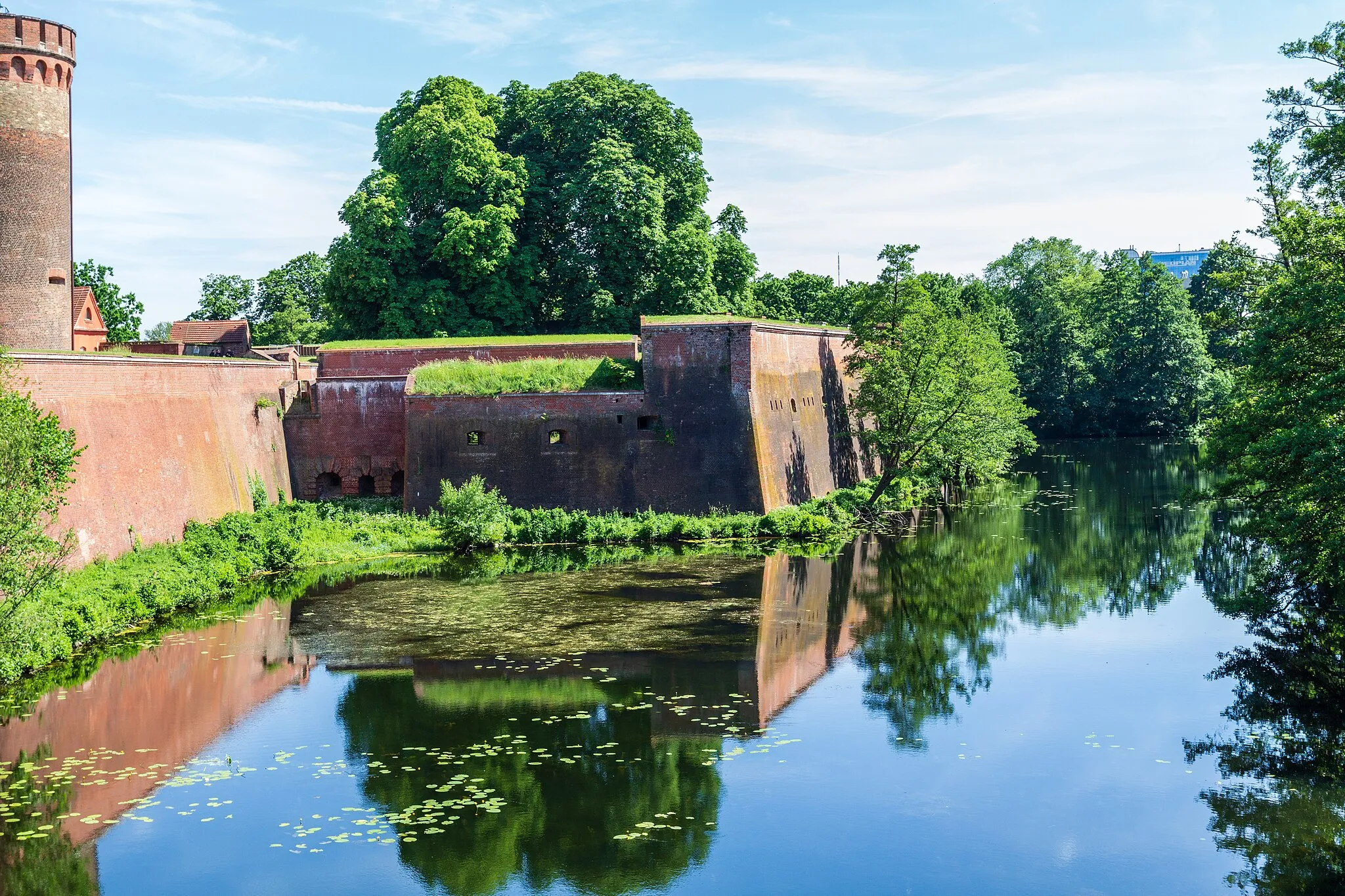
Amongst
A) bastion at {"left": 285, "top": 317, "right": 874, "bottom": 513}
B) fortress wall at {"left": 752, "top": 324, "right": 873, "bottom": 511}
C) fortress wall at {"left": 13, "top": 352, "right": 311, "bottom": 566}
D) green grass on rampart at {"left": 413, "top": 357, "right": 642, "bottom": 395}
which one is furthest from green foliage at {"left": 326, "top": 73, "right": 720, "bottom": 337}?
fortress wall at {"left": 13, "top": 352, "right": 311, "bottom": 566}

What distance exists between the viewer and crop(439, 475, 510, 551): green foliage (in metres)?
24.4

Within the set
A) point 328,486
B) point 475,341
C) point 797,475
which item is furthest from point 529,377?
point 797,475

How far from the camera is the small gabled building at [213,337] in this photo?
38562 mm

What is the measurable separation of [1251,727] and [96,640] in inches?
565

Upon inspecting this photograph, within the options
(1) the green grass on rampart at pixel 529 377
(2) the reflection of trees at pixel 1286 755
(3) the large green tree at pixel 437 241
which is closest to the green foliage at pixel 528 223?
(3) the large green tree at pixel 437 241

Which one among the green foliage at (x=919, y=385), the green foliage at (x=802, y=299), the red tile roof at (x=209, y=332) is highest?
the green foliage at (x=802, y=299)

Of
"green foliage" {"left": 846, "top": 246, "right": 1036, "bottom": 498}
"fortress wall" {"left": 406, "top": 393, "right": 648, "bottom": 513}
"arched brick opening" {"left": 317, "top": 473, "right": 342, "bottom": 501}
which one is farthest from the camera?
"green foliage" {"left": 846, "top": 246, "right": 1036, "bottom": 498}

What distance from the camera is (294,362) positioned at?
29016 mm

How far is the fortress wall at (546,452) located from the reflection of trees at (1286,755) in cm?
1318

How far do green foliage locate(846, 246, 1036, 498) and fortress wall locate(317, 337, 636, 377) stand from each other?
21.8ft

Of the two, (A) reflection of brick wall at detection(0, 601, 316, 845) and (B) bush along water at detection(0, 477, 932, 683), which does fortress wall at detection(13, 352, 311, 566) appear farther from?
(A) reflection of brick wall at detection(0, 601, 316, 845)

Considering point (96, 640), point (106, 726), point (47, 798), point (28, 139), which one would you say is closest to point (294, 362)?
point (28, 139)

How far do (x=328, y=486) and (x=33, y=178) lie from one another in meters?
8.84

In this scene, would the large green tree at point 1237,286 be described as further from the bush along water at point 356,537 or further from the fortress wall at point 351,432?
the fortress wall at point 351,432
